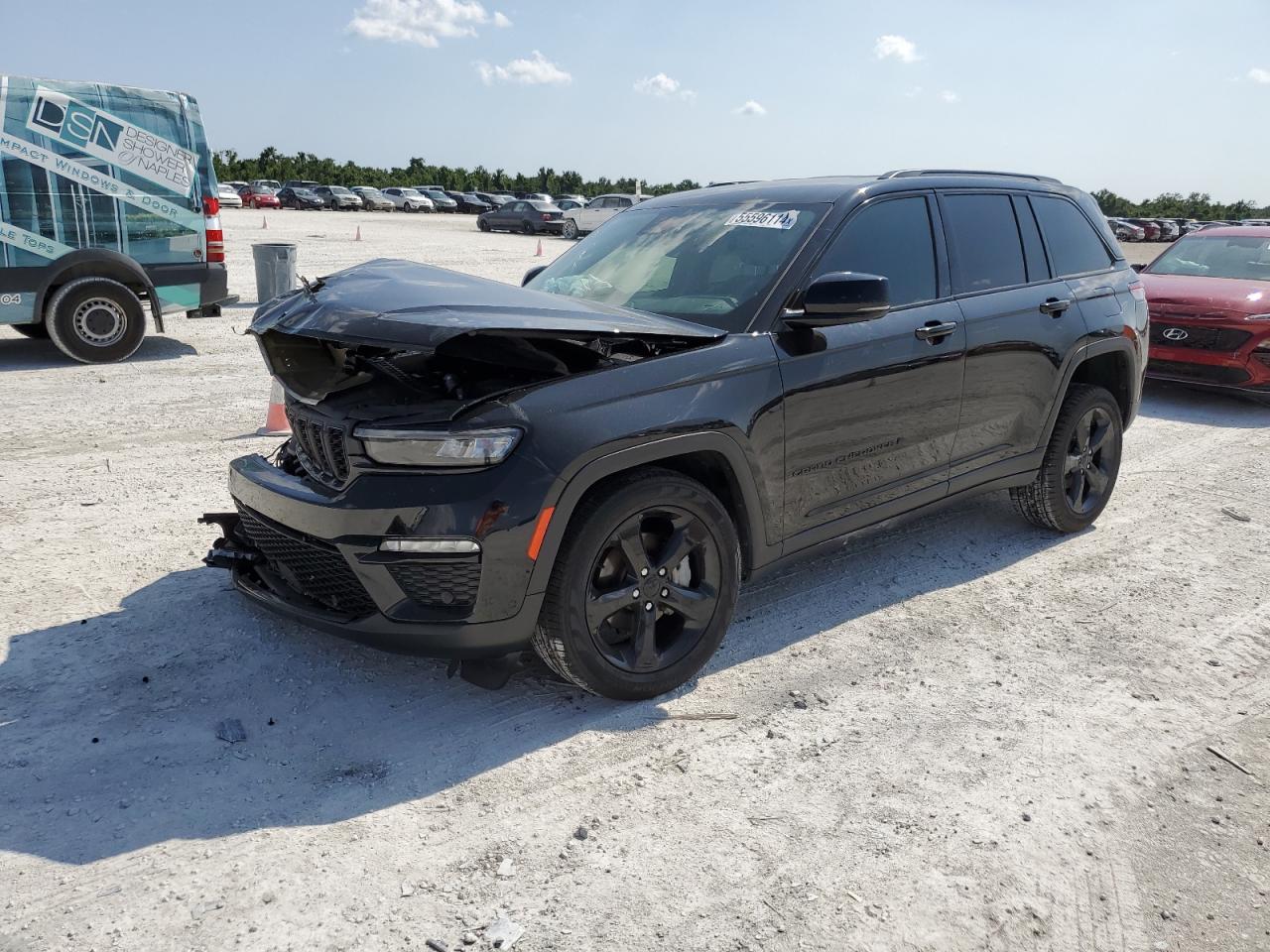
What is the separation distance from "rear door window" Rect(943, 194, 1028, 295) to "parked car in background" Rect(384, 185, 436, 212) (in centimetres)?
5680

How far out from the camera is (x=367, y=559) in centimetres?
317

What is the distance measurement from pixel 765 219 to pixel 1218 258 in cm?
827

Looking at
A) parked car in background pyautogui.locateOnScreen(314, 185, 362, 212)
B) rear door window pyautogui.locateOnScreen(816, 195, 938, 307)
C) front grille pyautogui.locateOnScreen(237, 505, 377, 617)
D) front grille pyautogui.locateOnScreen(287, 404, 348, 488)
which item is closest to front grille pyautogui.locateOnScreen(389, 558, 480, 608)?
front grille pyautogui.locateOnScreen(237, 505, 377, 617)

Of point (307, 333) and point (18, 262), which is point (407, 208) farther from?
point (307, 333)

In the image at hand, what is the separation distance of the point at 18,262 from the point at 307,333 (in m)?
7.27

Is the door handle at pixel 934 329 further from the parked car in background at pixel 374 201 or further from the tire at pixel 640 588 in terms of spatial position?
the parked car in background at pixel 374 201

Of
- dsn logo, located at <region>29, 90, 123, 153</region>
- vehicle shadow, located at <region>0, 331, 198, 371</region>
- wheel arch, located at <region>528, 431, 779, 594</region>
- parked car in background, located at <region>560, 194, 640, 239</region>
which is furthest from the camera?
parked car in background, located at <region>560, 194, 640, 239</region>

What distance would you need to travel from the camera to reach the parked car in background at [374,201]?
57.1 metres

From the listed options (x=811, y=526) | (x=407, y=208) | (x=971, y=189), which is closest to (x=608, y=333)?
(x=811, y=526)

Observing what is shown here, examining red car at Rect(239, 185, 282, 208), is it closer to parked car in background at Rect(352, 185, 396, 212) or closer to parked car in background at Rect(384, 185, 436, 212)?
parked car in background at Rect(352, 185, 396, 212)

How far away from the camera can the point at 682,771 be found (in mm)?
3254

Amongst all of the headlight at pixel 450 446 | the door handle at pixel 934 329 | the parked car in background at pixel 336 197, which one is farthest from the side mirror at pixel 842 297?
the parked car in background at pixel 336 197

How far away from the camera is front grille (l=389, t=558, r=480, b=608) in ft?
10.3

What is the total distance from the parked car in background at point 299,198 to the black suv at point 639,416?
54.8 metres
